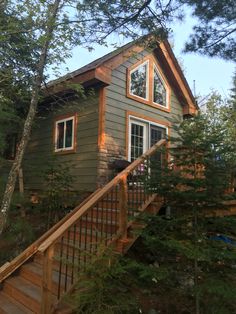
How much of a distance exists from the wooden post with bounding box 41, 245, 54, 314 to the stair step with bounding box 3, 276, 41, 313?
327 millimetres

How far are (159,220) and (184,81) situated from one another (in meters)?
7.57

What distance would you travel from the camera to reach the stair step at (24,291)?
444cm

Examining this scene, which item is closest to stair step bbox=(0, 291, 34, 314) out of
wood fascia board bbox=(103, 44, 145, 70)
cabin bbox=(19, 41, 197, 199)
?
cabin bbox=(19, 41, 197, 199)

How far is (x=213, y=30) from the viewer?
19.9 ft

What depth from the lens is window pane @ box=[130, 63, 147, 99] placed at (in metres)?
9.27

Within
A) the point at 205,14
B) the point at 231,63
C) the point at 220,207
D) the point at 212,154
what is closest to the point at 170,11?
the point at 205,14

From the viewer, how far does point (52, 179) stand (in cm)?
704

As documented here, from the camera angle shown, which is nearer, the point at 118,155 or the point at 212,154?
the point at 212,154

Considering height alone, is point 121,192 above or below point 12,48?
below

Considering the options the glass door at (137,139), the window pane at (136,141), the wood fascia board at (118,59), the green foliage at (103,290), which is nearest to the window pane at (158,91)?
the glass door at (137,139)

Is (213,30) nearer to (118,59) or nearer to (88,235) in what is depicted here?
(118,59)

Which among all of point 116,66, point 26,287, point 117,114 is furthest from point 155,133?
point 26,287

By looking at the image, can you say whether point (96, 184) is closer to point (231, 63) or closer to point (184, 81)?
point (231, 63)

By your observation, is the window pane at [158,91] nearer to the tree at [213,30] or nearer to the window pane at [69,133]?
the window pane at [69,133]
